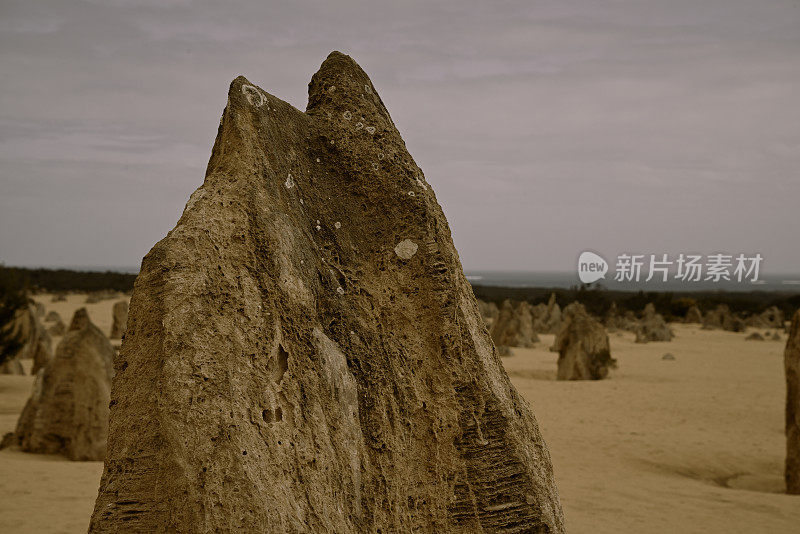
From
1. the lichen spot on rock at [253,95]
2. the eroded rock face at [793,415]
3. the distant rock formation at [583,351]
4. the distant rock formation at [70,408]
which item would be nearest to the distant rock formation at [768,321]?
the distant rock formation at [583,351]

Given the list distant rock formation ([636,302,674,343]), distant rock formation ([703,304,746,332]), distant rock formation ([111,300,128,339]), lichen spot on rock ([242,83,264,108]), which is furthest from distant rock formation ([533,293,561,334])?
lichen spot on rock ([242,83,264,108])

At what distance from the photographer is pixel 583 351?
53.6 feet

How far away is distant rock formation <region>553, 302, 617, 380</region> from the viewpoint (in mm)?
16328

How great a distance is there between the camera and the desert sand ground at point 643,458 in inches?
241

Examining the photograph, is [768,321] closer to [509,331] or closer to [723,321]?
[723,321]

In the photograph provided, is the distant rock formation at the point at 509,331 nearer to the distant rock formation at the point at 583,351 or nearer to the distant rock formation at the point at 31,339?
the distant rock formation at the point at 583,351

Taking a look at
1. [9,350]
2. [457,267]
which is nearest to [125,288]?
[9,350]

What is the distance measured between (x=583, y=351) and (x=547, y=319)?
1732cm

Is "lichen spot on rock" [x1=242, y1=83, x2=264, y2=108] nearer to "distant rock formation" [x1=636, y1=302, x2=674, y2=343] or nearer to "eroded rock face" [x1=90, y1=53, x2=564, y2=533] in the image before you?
"eroded rock face" [x1=90, y1=53, x2=564, y2=533]

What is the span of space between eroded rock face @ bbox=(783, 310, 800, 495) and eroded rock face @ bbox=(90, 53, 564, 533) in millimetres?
5473

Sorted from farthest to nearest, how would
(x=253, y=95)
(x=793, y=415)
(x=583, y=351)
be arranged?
(x=583, y=351)
(x=793, y=415)
(x=253, y=95)

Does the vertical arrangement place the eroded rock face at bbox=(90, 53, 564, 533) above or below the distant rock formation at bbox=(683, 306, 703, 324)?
below

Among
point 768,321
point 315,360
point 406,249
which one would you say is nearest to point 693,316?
point 768,321

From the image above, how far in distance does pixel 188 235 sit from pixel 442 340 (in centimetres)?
110
